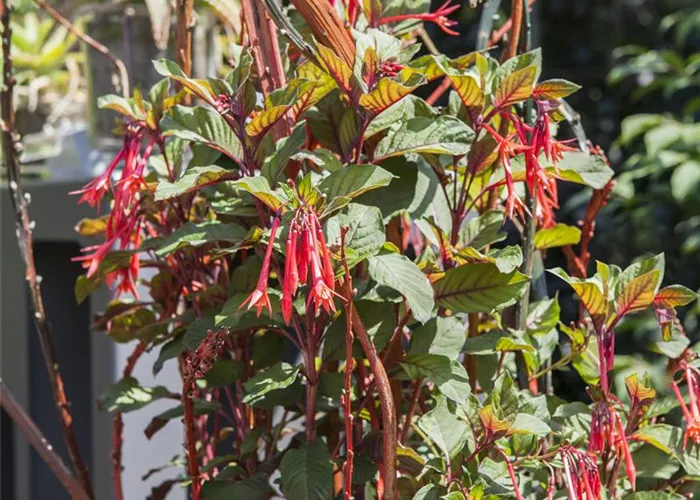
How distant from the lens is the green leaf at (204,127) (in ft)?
2.44

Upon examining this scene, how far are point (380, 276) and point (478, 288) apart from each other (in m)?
0.12

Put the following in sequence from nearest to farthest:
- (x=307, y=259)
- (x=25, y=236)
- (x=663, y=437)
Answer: (x=307, y=259) → (x=663, y=437) → (x=25, y=236)

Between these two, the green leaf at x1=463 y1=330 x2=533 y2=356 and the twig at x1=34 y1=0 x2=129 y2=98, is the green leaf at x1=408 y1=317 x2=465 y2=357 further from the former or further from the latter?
the twig at x1=34 y1=0 x2=129 y2=98

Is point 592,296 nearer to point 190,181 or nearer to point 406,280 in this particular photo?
point 406,280

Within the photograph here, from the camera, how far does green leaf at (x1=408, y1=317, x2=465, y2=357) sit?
78cm

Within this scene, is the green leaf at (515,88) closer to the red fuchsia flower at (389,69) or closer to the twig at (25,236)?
the red fuchsia flower at (389,69)

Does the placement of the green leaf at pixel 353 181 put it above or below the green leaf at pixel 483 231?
above

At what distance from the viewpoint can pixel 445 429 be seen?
750mm

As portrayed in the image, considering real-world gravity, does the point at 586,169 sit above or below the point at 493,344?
above

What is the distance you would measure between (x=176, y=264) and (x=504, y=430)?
36 centimetres

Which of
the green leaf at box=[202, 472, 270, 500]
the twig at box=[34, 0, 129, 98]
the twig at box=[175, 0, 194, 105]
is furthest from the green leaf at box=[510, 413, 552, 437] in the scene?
the twig at box=[34, 0, 129, 98]

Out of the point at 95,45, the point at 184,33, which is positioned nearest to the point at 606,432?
the point at 184,33

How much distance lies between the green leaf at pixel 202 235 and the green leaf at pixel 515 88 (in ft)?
0.76

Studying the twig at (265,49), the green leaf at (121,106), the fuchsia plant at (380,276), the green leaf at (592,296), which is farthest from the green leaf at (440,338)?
the green leaf at (121,106)
